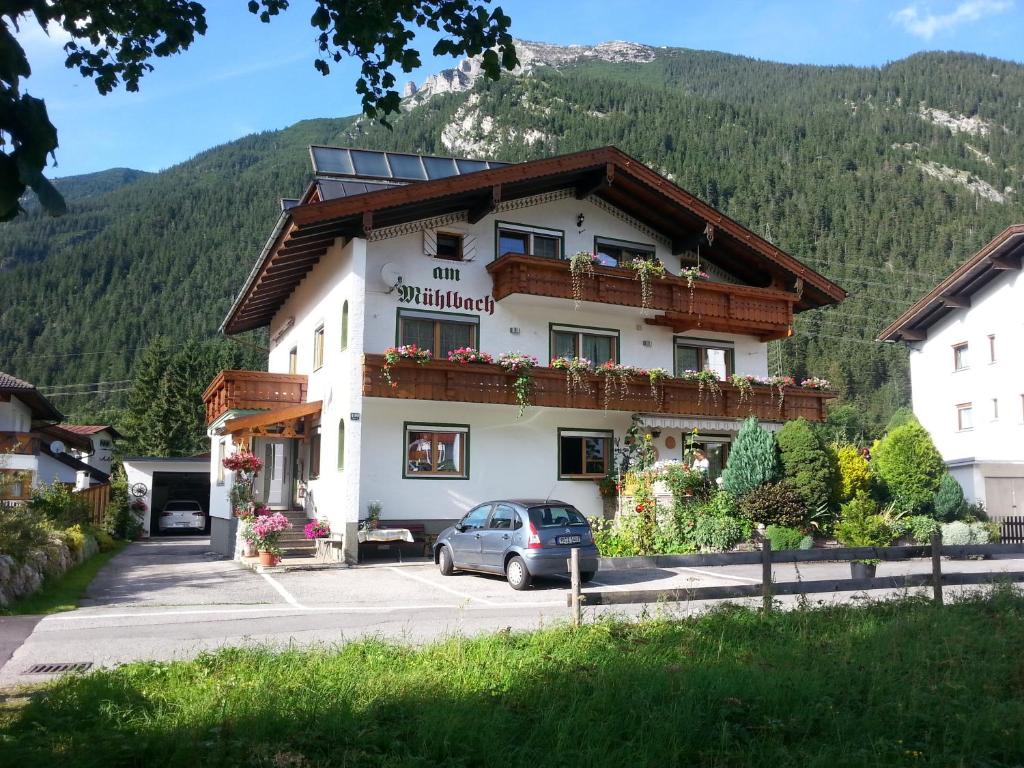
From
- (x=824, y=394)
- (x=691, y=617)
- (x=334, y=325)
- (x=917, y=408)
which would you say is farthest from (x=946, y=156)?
(x=691, y=617)

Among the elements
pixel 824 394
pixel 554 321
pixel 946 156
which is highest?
pixel 946 156

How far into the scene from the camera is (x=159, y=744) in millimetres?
5383

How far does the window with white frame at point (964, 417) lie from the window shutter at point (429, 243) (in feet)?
87.3

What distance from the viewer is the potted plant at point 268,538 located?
19672mm

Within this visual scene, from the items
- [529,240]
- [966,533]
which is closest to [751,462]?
Answer: [966,533]

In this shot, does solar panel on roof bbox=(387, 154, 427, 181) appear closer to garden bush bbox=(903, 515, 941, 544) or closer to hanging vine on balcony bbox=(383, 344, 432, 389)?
hanging vine on balcony bbox=(383, 344, 432, 389)

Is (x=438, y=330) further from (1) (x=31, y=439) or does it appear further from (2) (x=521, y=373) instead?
(1) (x=31, y=439)

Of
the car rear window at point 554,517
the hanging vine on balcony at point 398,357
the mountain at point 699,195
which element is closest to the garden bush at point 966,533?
the car rear window at point 554,517

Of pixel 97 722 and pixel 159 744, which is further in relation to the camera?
pixel 97 722

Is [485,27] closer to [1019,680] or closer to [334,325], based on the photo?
[1019,680]

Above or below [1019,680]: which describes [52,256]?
above

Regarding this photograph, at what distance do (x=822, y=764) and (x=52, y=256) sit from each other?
13223 cm

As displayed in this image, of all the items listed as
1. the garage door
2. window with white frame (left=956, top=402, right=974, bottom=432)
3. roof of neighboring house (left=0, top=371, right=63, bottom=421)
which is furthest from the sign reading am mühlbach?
window with white frame (left=956, top=402, right=974, bottom=432)

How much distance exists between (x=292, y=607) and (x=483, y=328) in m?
11.6
